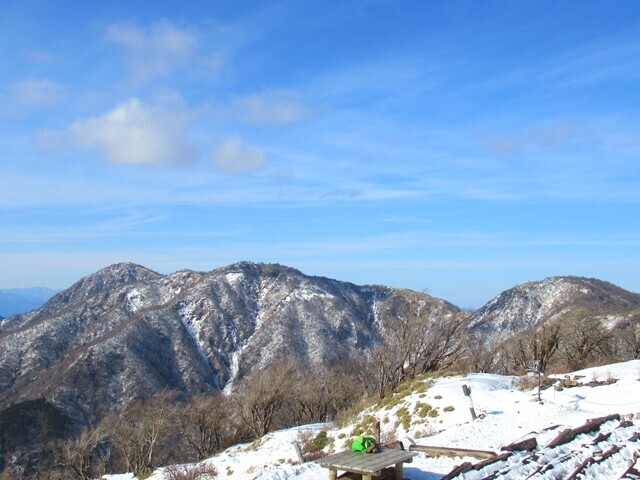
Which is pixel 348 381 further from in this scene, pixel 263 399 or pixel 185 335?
pixel 185 335

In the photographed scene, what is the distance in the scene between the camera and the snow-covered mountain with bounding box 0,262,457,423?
114375mm

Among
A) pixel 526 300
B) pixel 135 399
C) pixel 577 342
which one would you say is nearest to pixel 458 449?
pixel 577 342

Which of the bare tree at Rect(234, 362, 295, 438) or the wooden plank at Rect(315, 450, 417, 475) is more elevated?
the wooden plank at Rect(315, 450, 417, 475)

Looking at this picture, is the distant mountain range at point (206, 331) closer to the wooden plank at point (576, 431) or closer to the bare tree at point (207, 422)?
the bare tree at point (207, 422)

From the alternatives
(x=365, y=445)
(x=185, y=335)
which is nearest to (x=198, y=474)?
(x=365, y=445)

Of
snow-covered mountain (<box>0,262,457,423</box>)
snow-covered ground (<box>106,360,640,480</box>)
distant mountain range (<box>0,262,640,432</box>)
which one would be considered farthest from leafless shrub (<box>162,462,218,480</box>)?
distant mountain range (<box>0,262,640,432</box>)

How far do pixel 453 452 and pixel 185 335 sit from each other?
138560mm

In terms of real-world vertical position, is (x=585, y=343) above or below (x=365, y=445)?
below

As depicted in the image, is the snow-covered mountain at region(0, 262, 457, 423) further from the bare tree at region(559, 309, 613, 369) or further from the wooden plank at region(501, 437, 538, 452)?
the wooden plank at region(501, 437, 538, 452)

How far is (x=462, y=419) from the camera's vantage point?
1966 cm

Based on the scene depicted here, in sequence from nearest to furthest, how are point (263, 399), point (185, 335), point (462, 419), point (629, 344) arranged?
1. point (462, 419)
2. point (263, 399)
3. point (629, 344)
4. point (185, 335)

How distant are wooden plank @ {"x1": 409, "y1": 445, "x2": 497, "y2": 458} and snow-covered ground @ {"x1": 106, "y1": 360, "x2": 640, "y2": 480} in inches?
7.5

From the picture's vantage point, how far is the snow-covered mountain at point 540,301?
435 feet

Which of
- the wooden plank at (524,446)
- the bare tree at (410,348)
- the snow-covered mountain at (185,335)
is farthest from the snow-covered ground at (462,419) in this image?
the snow-covered mountain at (185,335)
